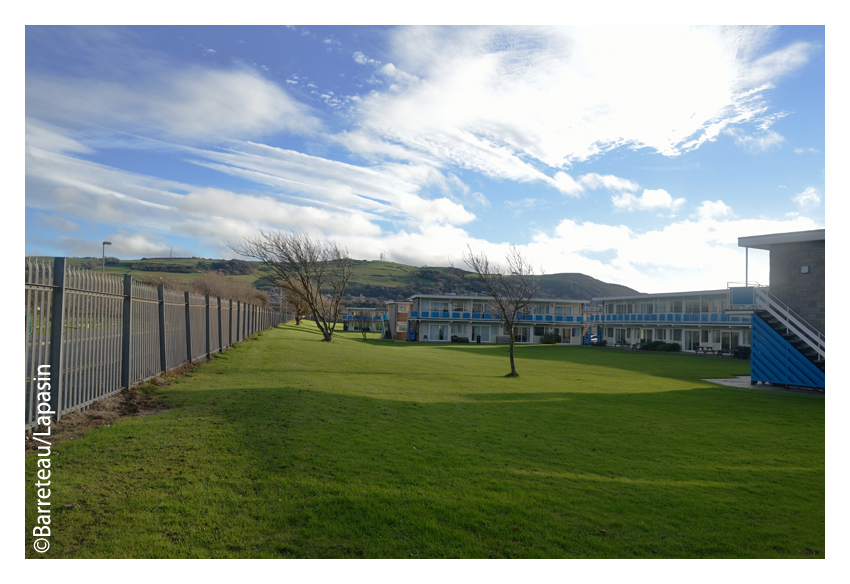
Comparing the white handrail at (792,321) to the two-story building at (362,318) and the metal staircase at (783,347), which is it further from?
the two-story building at (362,318)

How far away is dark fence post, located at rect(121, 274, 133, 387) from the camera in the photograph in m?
8.95

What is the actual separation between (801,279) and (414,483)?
20.7m

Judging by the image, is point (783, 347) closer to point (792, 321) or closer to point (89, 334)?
point (792, 321)

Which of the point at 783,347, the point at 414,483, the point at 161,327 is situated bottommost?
the point at 414,483

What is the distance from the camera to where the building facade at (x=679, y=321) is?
1768 inches

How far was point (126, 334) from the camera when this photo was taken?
29.5 feet

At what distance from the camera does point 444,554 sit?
4148 millimetres

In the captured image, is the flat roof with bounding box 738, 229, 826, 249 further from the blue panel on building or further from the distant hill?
the distant hill

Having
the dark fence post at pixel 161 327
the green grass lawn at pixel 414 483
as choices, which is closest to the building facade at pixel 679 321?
the green grass lawn at pixel 414 483

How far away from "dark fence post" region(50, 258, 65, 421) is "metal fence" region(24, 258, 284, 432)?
1 cm

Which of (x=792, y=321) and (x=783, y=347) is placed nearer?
(x=792, y=321)

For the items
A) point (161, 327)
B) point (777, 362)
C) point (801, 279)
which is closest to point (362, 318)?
point (777, 362)

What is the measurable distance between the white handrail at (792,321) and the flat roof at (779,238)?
1.90m
